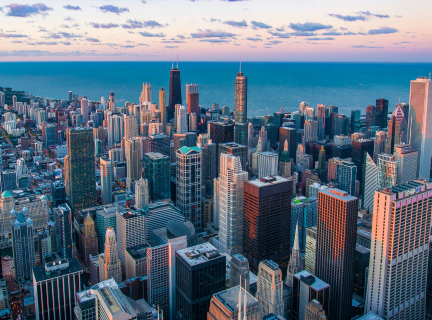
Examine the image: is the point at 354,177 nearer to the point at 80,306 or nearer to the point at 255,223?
the point at 255,223

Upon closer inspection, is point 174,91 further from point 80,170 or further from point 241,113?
point 80,170

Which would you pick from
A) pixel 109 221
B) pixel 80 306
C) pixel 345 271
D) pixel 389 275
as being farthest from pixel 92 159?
pixel 389 275

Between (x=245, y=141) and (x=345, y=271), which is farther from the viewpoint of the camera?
(x=245, y=141)

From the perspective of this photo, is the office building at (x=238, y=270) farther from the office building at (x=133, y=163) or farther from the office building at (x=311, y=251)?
the office building at (x=133, y=163)

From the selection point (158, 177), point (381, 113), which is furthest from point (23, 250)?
point (381, 113)

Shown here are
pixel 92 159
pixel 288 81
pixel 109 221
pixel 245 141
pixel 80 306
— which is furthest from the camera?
pixel 288 81

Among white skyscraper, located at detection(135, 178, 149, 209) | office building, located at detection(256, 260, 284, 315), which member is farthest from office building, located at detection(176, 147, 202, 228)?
office building, located at detection(256, 260, 284, 315)

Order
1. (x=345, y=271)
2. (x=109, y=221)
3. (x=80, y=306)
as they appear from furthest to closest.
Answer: (x=109, y=221)
(x=345, y=271)
(x=80, y=306)
